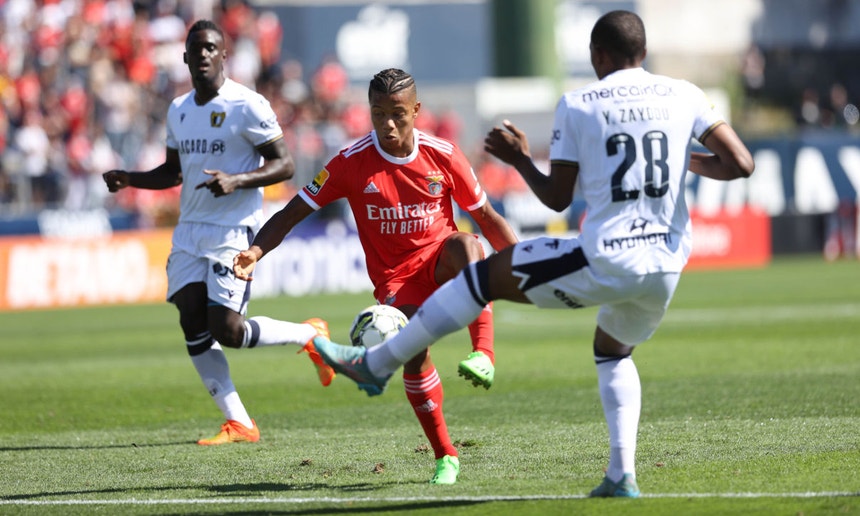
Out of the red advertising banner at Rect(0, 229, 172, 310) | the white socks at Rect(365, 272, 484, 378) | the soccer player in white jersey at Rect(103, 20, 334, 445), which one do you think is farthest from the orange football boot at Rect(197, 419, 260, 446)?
the red advertising banner at Rect(0, 229, 172, 310)

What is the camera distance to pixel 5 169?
24266 millimetres

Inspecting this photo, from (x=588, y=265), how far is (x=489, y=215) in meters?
1.69

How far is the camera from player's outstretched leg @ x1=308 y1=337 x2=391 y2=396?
6098 millimetres

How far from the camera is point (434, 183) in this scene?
7.31 meters

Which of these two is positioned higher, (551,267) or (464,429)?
(551,267)

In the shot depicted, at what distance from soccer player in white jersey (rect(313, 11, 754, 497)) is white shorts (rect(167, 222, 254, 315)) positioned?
298cm

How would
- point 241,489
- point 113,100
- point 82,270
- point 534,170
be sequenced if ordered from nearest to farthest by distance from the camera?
point 534,170 < point 241,489 < point 82,270 < point 113,100

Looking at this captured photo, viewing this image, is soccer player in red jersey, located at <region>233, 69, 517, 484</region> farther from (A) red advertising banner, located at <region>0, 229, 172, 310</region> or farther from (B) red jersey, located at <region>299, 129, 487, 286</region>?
(A) red advertising banner, located at <region>0, 229, 172, 310</region>

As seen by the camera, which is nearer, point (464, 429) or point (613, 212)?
point (613, 212)

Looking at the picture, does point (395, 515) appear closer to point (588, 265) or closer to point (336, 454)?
point (588, 265)

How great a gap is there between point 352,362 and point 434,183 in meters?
1.56

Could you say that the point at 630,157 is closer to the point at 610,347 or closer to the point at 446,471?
the point at 610,347

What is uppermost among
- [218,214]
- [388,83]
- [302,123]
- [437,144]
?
[388,83]

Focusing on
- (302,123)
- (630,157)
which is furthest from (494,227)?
(302,123)
